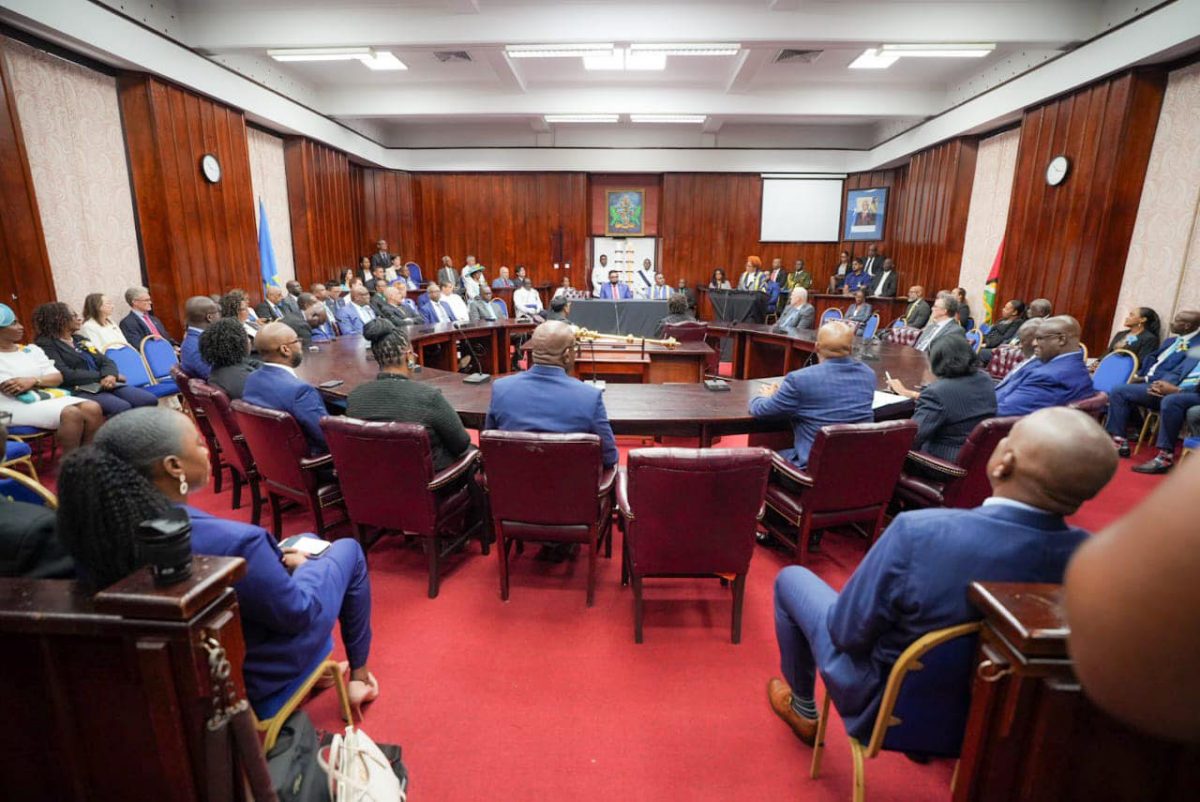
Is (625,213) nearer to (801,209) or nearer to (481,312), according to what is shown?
(801,209)

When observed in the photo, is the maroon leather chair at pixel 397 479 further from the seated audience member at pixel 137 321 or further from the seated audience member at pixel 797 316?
the seated audience member at pixel 797 316

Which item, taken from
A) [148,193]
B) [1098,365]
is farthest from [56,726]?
[1098,365]

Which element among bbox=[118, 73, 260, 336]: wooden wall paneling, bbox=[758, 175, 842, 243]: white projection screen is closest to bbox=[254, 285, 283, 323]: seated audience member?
bbox=[118, 73, 260, 336]: wooden wall paneling

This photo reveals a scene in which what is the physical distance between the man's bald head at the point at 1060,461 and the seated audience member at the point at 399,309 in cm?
668

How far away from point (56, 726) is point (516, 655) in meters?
1.48

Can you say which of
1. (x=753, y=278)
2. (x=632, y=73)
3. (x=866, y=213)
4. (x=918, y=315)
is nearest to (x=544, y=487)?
(x=918, y=315)

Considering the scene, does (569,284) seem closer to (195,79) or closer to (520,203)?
(520,203)

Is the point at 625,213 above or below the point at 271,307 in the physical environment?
above

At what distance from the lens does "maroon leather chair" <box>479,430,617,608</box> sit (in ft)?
7.39

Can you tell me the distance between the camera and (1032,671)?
898mm

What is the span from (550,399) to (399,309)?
5.45 metres

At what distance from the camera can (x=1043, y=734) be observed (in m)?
0.93

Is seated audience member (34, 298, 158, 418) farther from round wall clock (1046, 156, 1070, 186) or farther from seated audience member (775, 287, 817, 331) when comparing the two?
round wall clock (1046, 156, 1070, 186)

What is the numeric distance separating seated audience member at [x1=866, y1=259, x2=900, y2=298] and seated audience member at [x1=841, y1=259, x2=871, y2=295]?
132 mm
